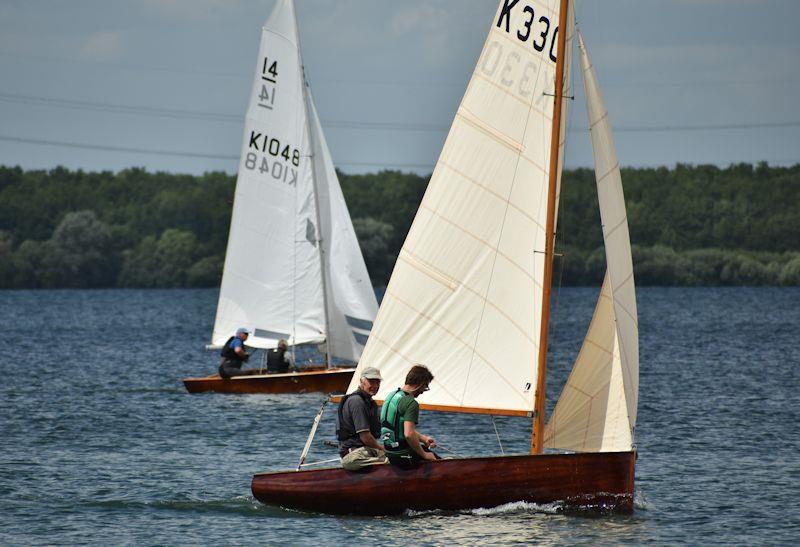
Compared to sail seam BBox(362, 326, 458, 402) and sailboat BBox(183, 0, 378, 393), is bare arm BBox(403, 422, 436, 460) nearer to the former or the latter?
sail seam BBox(362, 326, 458, 402)

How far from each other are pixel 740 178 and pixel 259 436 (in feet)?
415

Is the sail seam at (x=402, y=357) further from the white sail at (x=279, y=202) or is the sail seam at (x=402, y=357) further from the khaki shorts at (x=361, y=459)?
A: the white sail at (x=279, y=202)

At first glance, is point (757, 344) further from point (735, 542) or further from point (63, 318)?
point (63, 318)

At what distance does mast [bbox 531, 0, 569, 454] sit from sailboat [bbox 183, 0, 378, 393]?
14.9 m

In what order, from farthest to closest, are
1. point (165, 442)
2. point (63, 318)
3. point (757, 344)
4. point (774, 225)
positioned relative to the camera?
point (774, 225), point (63, 318), point (757, 344), point (165, 442)

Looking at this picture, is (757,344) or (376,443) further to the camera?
(757,344)

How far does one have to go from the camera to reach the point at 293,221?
33281mm

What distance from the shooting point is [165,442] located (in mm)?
25766

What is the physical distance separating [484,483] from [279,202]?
16.9 meters

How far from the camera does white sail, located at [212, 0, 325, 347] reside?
3306 centimetres

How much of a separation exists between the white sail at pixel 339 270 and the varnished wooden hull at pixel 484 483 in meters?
14.9

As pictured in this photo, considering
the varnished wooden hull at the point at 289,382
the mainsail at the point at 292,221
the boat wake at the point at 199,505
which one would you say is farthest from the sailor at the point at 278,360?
the boat wake at the point at 199,505

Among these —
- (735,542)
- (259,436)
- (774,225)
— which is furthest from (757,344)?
(774,225)

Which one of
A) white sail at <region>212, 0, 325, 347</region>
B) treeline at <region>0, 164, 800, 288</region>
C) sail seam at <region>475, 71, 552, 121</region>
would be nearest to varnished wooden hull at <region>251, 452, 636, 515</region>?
sail seam at <region>475, 71, 552, 121</region>
